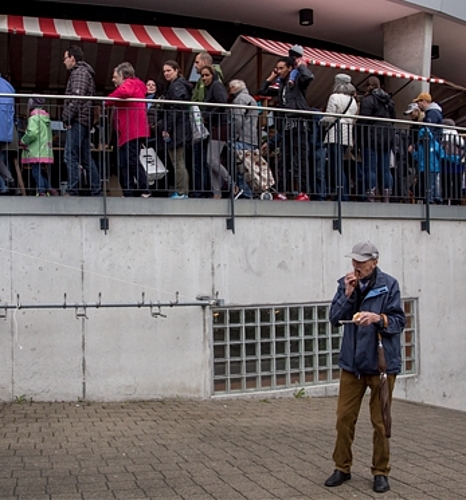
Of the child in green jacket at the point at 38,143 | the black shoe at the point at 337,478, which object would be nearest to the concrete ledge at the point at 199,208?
the child in green jacket at the point at 38,143

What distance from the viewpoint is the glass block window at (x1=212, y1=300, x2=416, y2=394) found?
32.7 feet

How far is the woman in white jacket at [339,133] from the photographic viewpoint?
35.8ft

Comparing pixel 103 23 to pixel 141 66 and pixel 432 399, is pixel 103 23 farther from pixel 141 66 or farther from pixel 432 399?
pixel 432 399

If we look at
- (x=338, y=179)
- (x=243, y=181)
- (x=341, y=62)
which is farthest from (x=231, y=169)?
(x=341, y=62)

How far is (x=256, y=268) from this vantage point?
10227mm

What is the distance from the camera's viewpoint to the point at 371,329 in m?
6.38

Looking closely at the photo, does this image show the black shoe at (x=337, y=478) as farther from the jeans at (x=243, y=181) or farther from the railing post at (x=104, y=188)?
the jeans at (x=243, y=181)

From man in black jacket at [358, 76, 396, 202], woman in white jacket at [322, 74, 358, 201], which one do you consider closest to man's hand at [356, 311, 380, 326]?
woman in white jacket at [322, 74, 358, 201]

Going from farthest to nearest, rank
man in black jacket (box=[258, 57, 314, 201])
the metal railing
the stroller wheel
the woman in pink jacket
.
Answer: man in black jacket (box=[258, 57, 314, 201])
the stroller wheel
the woman in pink jacket
the metal railing

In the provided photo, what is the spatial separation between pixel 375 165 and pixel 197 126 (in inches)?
102

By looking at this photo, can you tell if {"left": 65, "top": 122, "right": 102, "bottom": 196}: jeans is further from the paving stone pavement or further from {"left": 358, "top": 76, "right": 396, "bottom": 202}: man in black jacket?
{"left": 358, "top": 76, "right": 396, "bottom": 202}: man in black jacket

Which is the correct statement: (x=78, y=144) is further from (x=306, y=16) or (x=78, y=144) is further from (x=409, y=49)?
(x=409, y=49)

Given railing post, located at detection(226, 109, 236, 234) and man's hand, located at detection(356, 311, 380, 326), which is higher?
railing post, located at detection(226, 109, 236, 234)

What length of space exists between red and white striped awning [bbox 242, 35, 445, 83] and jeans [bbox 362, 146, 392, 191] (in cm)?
234
